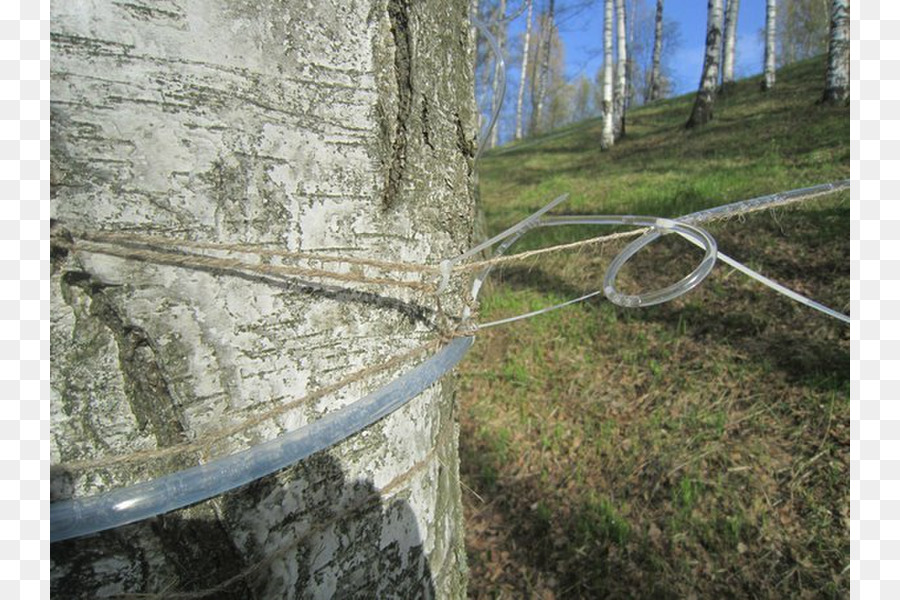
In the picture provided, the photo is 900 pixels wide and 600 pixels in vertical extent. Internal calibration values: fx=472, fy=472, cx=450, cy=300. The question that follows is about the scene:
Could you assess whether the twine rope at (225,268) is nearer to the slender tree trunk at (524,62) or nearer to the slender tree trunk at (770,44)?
the slender tree trunk at (770,44)

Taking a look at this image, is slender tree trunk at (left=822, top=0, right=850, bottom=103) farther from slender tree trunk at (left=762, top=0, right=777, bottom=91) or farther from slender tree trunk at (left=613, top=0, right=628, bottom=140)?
slender tree trunk at (left=762, top=0, right=777, bottom=91)

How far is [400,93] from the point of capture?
0.71 meters

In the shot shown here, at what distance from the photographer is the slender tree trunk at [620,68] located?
409 inches

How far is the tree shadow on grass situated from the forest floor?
191 centimetres

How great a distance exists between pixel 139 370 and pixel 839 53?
11.2 metres

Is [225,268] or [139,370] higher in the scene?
[225,268]

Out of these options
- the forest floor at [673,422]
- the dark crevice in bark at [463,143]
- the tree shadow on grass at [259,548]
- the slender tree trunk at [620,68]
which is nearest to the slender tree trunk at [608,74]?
the slender tree trunk at [620,68]

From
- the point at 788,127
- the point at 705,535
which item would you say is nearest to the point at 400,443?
the point at 705,535

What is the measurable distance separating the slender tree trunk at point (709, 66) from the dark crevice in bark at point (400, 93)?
37.9ft

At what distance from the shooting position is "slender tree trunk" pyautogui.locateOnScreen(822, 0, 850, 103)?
8047mm

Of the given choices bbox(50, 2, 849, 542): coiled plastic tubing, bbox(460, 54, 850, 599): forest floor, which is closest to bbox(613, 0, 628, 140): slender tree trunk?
bbox(460, 54, 850, 599): forest floor

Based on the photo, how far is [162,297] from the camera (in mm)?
583

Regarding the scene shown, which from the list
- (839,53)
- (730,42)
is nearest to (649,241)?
(839,53)

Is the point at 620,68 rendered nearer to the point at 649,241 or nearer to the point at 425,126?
Result: the point at 649,241
